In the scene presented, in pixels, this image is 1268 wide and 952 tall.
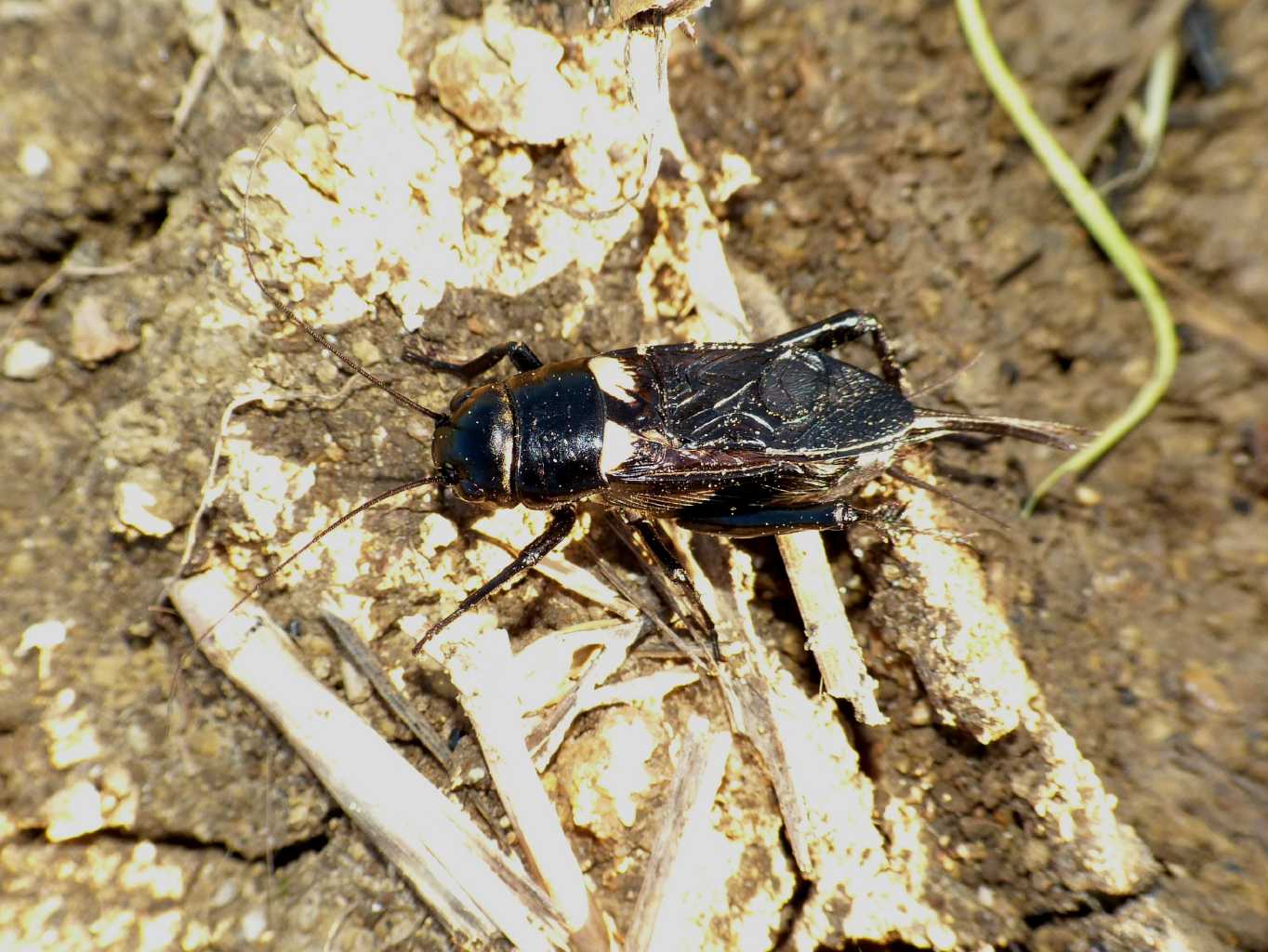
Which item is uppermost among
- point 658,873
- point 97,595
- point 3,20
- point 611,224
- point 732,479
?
point 3,20

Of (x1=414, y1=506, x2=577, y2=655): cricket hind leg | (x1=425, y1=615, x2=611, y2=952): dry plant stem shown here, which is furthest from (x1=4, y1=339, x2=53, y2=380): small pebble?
(x1=425, y1=615, x2=611, y2=952): dry plant stem

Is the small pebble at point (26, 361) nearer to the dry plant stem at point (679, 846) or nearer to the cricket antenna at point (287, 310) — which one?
the cricket antenna at point (287, 310)

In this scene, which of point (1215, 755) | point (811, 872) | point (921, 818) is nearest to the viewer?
point (811, 872)

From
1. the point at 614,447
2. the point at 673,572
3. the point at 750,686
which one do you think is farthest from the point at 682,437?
the point at 750,686

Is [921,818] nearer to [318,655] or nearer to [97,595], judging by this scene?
[318,655]

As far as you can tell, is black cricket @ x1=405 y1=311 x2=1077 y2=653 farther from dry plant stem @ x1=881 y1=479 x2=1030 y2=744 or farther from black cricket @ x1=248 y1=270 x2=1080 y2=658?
dry plant stem @ x1=881 y1=479 x2=1030 y2=744

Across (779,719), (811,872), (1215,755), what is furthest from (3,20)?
(1215,755)

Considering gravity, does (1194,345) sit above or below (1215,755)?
above
